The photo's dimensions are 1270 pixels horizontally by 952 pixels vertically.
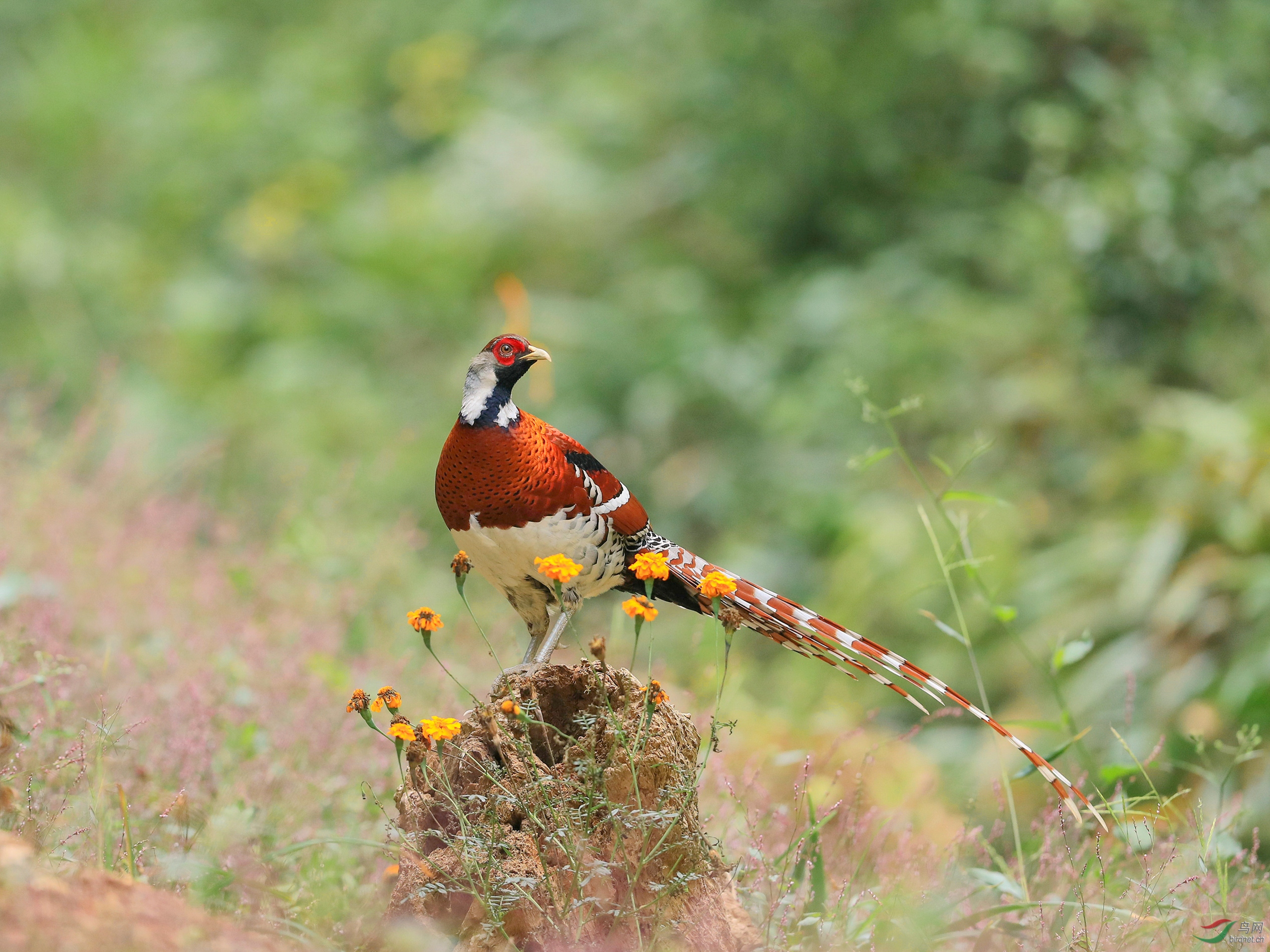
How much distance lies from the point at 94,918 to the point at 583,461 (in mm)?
1109

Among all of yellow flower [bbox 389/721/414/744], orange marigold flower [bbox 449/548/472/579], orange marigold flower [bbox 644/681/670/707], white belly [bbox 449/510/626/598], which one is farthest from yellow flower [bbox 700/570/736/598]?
yellow flower [bbox 389/721/414/744]

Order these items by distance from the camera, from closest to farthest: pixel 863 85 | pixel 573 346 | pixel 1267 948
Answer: pixel 1267 948
pixel 863 85
pixel 573 346

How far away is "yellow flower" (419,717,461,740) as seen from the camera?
1770 mm

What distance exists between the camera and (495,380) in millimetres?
2061

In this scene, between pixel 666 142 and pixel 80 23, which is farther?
pixel 80 23

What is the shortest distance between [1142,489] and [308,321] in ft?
16.3

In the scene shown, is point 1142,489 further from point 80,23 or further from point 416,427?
point 80,23

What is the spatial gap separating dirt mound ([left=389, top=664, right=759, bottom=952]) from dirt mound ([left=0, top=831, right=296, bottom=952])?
1.24ft

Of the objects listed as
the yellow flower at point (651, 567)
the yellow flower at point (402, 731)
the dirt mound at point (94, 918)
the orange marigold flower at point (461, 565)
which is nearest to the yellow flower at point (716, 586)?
the yellow flower at point (651, 567)

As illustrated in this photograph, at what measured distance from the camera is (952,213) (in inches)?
234

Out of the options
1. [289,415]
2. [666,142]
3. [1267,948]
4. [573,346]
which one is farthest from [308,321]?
[1267,948]

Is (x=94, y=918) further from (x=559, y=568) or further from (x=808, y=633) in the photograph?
(x=808, y=633)

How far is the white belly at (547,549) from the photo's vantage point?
6.57 feet

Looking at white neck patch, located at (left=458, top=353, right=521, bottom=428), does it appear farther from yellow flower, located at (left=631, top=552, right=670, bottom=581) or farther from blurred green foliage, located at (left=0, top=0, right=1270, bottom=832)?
blurred green foliage, located at (left=0, top=0, right=1270, bottom=832)
